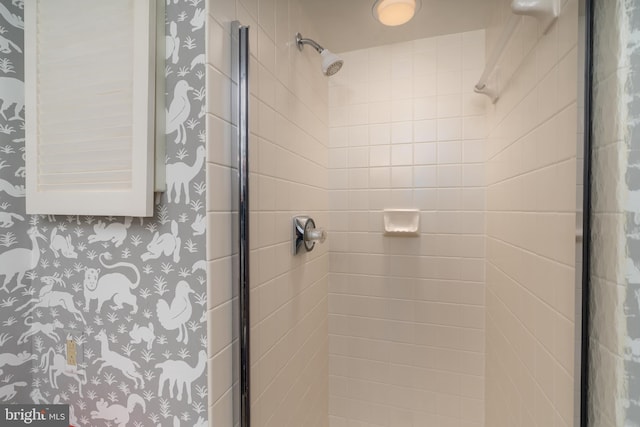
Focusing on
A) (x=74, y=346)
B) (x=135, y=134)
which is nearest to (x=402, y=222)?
(x=135, y=134)

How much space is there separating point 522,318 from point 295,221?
868 millimetres

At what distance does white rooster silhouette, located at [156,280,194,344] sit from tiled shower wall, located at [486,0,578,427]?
89 cm

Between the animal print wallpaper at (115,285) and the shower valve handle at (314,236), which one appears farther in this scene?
the shower valve handle at (314,236)

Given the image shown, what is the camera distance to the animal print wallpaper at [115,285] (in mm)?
657

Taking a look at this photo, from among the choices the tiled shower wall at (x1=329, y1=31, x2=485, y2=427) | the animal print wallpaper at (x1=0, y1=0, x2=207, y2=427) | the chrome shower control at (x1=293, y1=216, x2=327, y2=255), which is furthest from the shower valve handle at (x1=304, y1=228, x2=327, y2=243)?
the animal print wallpaper at (x1=0, y1=0, x2=207, y2=427)

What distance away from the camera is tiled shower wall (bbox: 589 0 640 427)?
0.48 meters

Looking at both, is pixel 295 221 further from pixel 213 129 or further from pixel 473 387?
pixel 473 387

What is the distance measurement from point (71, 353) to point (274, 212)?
28.0 inches

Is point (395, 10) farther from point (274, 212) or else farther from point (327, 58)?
point (274, 212)

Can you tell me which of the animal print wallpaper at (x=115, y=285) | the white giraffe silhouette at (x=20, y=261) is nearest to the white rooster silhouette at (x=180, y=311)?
the animal print wallpaper at (x=115, y=285)

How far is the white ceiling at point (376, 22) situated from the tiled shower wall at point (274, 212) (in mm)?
100

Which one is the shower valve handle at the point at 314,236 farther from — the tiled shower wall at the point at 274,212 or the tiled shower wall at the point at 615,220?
the tiled shower wall at the point at 615,220

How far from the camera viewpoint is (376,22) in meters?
1.27

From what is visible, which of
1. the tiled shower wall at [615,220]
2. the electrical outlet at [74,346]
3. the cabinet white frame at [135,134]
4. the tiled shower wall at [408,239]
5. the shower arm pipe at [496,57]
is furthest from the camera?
the tiled shower wall at [408,239]
